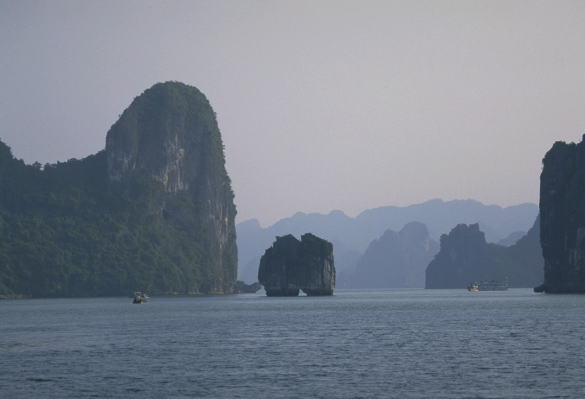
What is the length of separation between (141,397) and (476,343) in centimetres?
3989

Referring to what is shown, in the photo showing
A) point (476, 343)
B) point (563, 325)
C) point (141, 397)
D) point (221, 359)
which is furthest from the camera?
point (563, 325)

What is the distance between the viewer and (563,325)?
344 feet

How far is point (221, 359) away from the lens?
73188 mm

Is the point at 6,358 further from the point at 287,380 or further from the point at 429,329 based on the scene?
the point at 429,329

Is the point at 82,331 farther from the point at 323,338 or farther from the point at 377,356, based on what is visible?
the point at 377,356

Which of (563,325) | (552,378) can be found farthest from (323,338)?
(552,378)

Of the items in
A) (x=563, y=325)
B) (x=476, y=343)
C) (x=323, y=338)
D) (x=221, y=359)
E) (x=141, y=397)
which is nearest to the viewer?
(x=141, y=397)

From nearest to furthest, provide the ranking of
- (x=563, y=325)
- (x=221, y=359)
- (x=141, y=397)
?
(x=141, y=397) → (x=221, y=359) → (x=563, y=325)

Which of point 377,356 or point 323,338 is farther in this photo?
point 323,338

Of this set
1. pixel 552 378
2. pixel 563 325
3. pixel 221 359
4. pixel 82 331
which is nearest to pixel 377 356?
pixel 221 359

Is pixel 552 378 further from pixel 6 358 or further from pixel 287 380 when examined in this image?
pixel 6 358

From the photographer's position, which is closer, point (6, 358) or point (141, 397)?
point (141, 397)

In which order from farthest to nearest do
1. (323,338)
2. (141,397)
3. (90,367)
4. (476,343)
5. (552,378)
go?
1. (323,338)
2. (476,343)
3. (90,367)
4. (552,378)
5. (141,397)

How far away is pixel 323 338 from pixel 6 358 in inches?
1304
